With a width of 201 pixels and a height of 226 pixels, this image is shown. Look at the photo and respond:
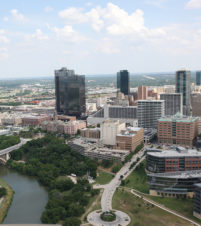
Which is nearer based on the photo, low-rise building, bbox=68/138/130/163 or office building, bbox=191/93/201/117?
low-rise building, bbox=68/138/130/163

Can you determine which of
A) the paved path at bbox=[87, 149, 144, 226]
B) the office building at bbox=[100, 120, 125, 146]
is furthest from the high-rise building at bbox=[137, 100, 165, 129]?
the paved path at bbox=[87, 149, 144, 226]

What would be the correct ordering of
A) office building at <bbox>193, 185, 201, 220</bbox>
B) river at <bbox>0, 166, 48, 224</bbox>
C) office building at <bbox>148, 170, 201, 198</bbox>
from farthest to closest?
1. office building at <bbox>148, 170, 201, 198</bbox>
2. river at <bbox>0, 166, 48, 224</bbox>
3. office building at <bbox>193, 185, 201, 220</bbox>

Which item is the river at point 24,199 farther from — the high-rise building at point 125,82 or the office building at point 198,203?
the high-rise building at point 125,82

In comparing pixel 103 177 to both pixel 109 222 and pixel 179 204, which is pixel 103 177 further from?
pixel 109 222

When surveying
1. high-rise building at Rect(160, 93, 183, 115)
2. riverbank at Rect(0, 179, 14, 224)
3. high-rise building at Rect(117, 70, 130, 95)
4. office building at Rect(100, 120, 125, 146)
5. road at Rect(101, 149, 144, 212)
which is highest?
high-rise building at Rect(117, 70, 130, 95)

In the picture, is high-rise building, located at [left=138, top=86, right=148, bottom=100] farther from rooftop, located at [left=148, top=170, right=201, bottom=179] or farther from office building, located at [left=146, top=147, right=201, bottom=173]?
rooftop, located at [left=148, top=170, right=201, bottom=179]

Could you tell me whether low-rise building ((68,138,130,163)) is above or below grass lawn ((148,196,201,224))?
above
